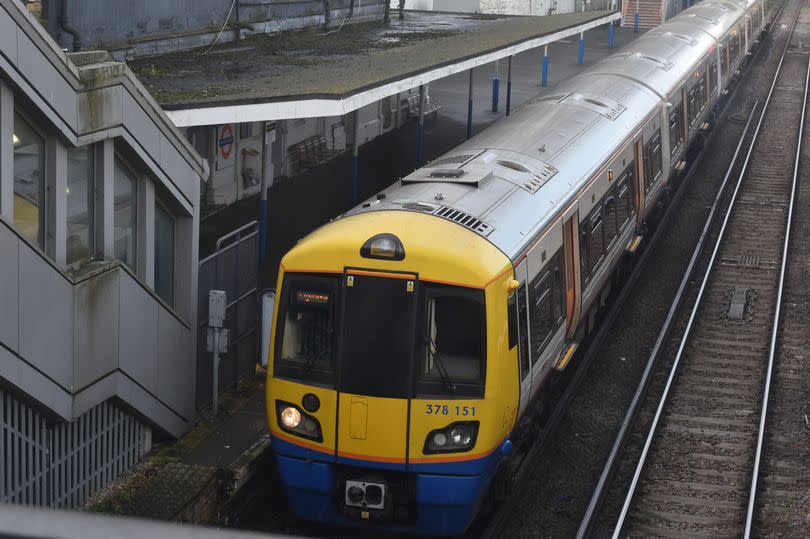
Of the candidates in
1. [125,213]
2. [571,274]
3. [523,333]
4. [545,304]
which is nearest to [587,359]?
[571,274]

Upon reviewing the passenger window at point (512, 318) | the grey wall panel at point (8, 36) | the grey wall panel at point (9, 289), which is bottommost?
the passenger window at point (512, 318)

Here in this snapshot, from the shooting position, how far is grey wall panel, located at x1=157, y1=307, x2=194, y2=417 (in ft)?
28.3

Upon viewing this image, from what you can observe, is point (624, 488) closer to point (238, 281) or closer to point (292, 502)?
point (292, 502)

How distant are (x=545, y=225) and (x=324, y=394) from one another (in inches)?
98.5

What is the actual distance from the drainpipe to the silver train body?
421cm

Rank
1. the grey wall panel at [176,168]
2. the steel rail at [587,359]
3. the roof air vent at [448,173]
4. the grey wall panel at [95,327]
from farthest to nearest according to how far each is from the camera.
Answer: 1. the roof air vent at [448,173]
2. the steel rail at [587,359]
3. the grey wall panel at [176,168]
4. the grey wall panel at [95,327]

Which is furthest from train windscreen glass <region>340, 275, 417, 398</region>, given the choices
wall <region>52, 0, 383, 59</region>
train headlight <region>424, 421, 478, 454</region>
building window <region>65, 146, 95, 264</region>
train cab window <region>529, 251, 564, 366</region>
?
wall <region>52, 0, 383, 59</region>

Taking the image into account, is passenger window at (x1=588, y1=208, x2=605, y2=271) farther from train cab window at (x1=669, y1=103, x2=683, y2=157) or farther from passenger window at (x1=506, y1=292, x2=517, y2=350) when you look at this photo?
train cab window at (x1=669, y1=103, x2=683, y2=157)

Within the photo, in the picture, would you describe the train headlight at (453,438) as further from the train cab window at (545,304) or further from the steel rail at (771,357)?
the steel rail at (771,357)

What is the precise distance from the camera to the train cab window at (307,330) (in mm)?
7398

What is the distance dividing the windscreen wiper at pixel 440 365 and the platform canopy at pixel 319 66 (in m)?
3.60

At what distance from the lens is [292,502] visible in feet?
25.4

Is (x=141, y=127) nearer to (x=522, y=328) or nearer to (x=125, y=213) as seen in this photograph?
(x=125, y=213)

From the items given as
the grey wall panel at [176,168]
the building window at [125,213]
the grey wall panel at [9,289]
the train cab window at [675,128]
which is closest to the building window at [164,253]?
the grey wall panel at [176,168]
